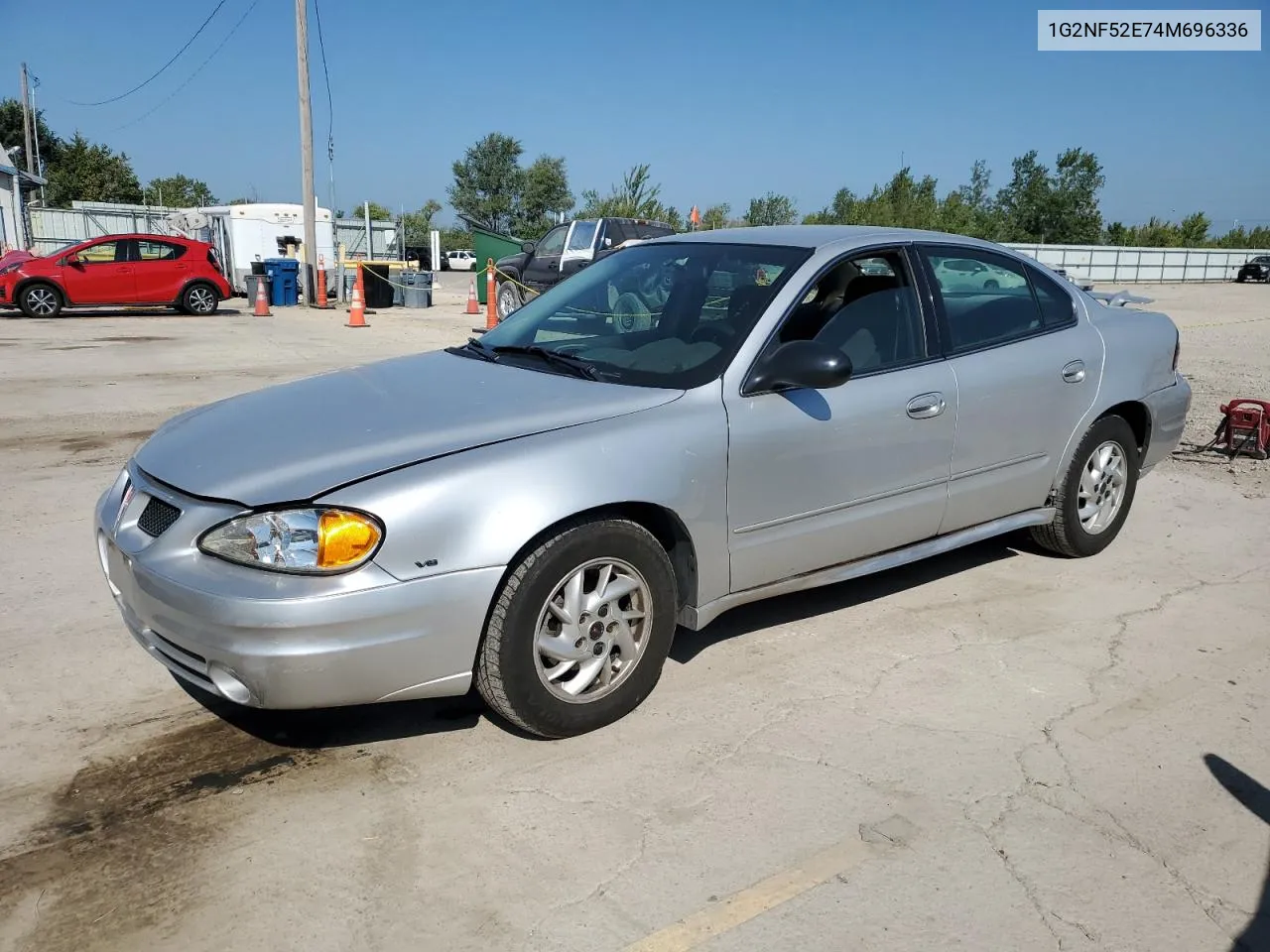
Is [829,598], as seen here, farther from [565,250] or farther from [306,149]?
[306,149]

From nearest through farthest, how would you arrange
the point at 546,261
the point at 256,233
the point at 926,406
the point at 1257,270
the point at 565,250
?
the point at 926,406 → the point at 565,250 → the point at 546,261 → the point at 256,233 → the point at 1257,270

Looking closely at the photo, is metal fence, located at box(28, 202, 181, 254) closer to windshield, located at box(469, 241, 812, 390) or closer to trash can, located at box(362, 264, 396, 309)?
trash can, located at box(362, 264, 396, 309)

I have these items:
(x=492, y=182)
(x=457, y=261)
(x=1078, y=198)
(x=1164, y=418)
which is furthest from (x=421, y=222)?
(x=1164, y=418)

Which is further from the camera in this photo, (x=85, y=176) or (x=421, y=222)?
(x=421, y=222)

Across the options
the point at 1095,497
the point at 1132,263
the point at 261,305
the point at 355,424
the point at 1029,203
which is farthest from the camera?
the point at 1029,203

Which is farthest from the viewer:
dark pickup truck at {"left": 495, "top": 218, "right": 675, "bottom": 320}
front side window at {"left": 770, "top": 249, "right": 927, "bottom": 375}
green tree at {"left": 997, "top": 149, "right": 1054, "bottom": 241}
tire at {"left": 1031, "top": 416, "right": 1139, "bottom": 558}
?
green tree at {"left": 997, "top": 149, "right": 1054, "bottom": 241}

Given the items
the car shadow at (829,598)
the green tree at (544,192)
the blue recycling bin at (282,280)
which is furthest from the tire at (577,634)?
the green tree at (544,192)

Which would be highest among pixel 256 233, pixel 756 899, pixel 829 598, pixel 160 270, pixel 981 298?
pixel 256 233

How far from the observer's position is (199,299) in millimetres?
19422

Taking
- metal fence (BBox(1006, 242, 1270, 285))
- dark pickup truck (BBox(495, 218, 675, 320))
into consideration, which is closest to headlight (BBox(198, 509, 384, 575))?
dark pickup truck (BBox(495, 218, 675, 320))

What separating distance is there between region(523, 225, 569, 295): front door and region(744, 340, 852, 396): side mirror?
47.5 feet

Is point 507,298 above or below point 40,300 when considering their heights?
above

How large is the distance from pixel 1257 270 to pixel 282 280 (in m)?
43.3

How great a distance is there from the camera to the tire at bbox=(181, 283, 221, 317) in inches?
760
